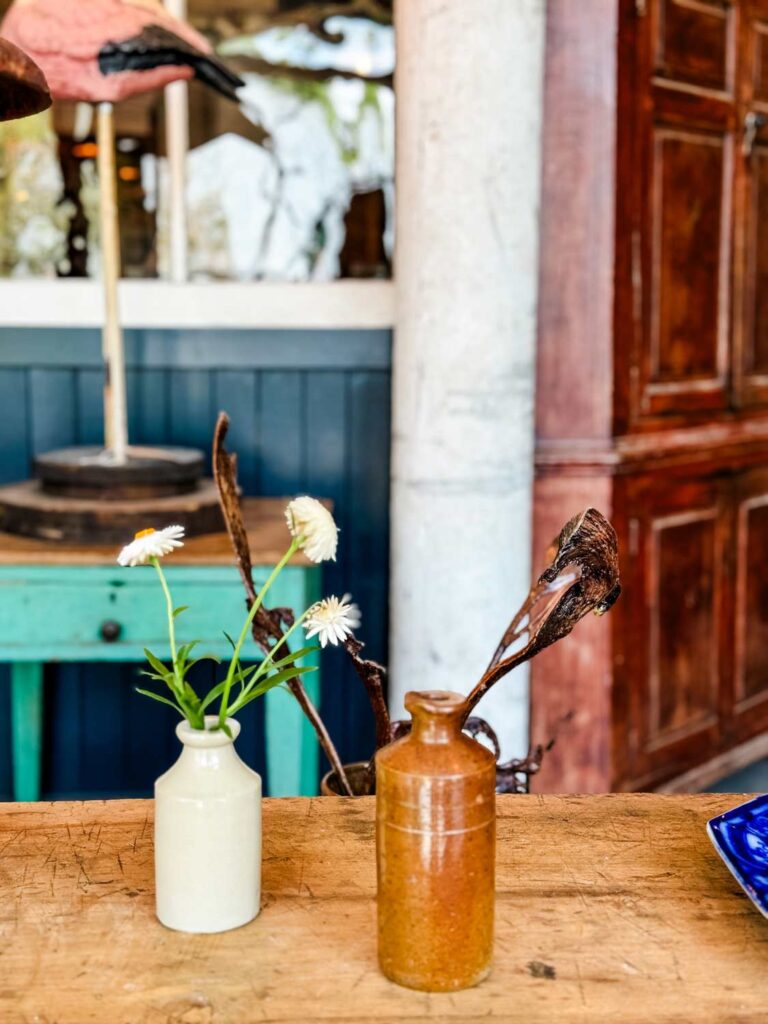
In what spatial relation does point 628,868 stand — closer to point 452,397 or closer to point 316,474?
point 452,397

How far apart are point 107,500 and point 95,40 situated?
0.83m

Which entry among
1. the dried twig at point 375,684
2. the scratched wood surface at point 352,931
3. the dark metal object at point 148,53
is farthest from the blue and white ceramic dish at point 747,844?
the dark metal object at point 148,53

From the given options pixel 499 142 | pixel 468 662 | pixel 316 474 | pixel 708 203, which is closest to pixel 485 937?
pixel 468 662

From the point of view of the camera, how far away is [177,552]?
7.34 feet

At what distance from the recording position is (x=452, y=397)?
2410 mm

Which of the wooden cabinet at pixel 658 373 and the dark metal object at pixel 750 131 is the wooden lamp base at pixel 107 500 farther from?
the dark metal object at pixel 750 131

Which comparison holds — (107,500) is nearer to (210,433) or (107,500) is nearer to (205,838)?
(210,433)

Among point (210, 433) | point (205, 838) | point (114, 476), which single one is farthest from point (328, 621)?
point (210, 433)

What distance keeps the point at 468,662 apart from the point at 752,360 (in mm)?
1240

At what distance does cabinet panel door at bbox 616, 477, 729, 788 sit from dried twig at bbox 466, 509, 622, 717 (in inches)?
68.3

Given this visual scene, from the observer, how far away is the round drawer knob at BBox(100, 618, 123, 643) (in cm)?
224

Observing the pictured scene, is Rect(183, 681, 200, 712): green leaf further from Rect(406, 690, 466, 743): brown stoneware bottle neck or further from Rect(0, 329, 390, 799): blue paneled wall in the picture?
Rect(0, 329, 390, 799): blue paneled wall

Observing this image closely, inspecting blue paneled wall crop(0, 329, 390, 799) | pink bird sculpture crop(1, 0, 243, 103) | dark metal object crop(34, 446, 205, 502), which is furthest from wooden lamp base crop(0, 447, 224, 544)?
pink bird sculpture crop(1, 0, 243, 103)

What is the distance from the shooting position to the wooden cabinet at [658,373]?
2605 mm
